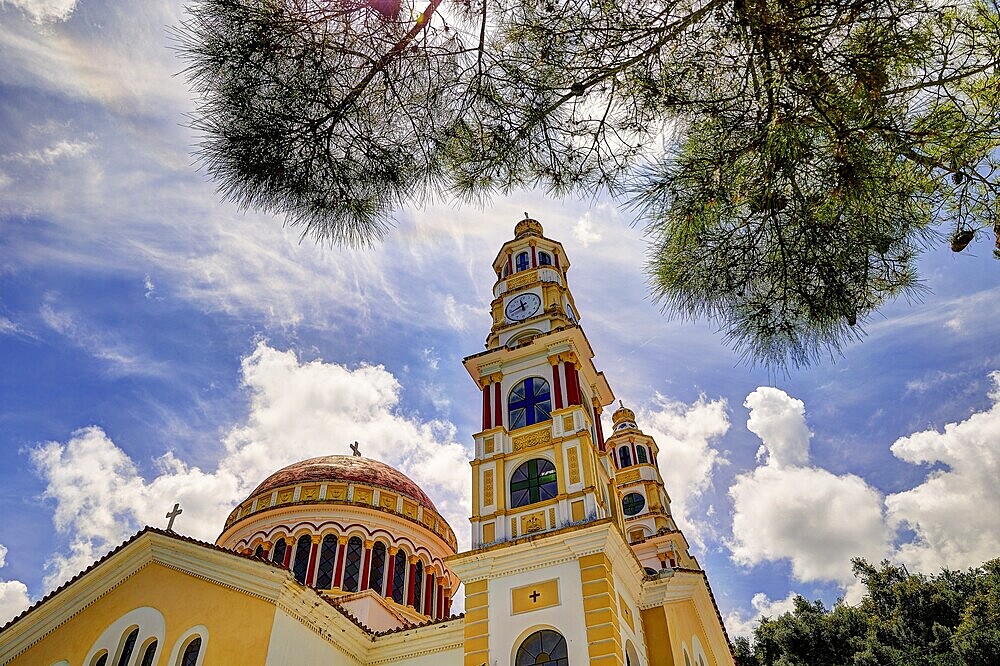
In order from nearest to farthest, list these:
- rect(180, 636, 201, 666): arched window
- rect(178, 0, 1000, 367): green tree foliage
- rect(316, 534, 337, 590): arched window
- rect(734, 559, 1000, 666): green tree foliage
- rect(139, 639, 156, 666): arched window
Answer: rect(178, 0, 1000, 367): green tree foliage < rect(180, 636, 201, 666): arched window < rect(139, 639, 156, 666): arched window < rect(316, 534, 337, 590): arched window < rect(734, 559, 1000, 666): green tree foliage

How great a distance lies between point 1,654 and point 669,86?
57.4 ft

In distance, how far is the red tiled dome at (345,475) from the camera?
961 inches

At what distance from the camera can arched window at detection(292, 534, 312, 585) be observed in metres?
21.7

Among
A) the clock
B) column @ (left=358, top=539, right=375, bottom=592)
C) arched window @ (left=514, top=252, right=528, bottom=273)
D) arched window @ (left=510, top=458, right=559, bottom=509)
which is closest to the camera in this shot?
arched window @ (left=510, top=458, right=559, bottom=509)

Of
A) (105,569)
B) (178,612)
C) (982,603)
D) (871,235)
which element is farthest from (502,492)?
(982,603)

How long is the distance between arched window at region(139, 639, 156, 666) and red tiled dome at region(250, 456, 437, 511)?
1035cm

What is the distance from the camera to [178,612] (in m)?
14.0

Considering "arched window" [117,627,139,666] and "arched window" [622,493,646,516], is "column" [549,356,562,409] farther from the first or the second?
"arched window" [622,493,646,516]

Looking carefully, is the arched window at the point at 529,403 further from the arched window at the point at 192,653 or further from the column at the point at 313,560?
the column at the point at 313,560

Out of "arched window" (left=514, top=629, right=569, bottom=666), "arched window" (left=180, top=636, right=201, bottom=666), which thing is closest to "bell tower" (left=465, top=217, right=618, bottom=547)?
"arched window" (left=514, top=629, right=569, bottom=666)

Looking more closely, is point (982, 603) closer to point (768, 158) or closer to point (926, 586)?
point (926, 586)

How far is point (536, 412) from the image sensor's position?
17.3m

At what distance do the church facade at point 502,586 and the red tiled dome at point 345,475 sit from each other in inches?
143

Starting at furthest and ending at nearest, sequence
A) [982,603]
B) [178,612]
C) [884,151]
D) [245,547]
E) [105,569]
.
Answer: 1. [982,603]
2. [245,547]
3. [105,569]
4. [178,612]
5. [884,151]
